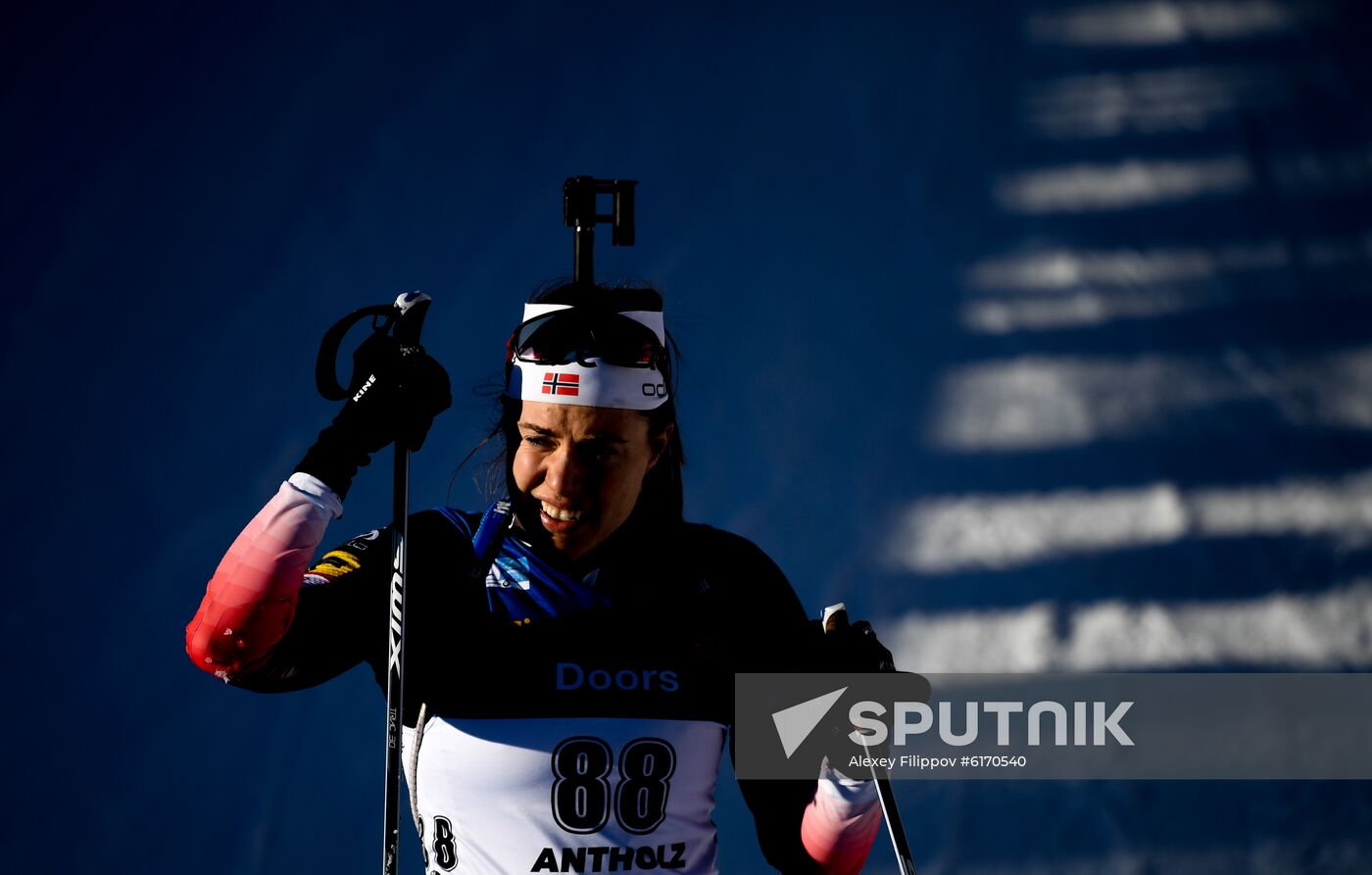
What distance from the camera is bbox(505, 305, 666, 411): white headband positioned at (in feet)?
6.28

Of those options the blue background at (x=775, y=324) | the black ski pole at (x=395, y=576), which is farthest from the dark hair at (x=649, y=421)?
the blue background at (x=775, y=324)

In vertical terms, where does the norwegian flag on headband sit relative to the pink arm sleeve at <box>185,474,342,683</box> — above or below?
above

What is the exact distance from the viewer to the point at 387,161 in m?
3.37

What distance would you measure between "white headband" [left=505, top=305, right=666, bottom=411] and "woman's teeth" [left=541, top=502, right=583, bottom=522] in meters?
0.14

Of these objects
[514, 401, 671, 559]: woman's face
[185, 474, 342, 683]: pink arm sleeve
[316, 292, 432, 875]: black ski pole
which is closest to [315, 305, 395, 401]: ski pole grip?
[316, 292, 432, 875]: black ski pole

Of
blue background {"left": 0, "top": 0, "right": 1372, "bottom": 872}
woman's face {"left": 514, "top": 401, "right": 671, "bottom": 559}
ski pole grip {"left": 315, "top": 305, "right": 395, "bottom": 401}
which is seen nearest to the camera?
ski pole grip {"left": 315, "top": 305, "right": 395, "bottom": 401}

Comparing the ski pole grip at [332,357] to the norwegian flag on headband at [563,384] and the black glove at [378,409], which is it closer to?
the black glove at [378,409]

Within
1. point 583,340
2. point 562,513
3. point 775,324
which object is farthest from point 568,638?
point 775,324

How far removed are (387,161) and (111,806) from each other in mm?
1579

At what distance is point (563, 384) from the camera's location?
1912 mm

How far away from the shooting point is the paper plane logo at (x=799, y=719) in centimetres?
204

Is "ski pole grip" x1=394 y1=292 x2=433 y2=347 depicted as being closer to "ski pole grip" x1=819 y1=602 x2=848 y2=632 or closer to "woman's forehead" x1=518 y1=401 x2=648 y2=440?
"woman's forehead" x1=518 y1=401 x2=648 y2=440

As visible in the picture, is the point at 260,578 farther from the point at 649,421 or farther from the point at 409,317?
the point at 649,421

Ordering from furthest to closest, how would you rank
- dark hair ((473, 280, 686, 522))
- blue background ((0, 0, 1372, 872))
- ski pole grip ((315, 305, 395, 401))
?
1. blue background ((0, 0, 1372, 872))
2. dark hair ((473, 280, 686, 522))
3. ski pole grip ((315, 305, 395, 401))
